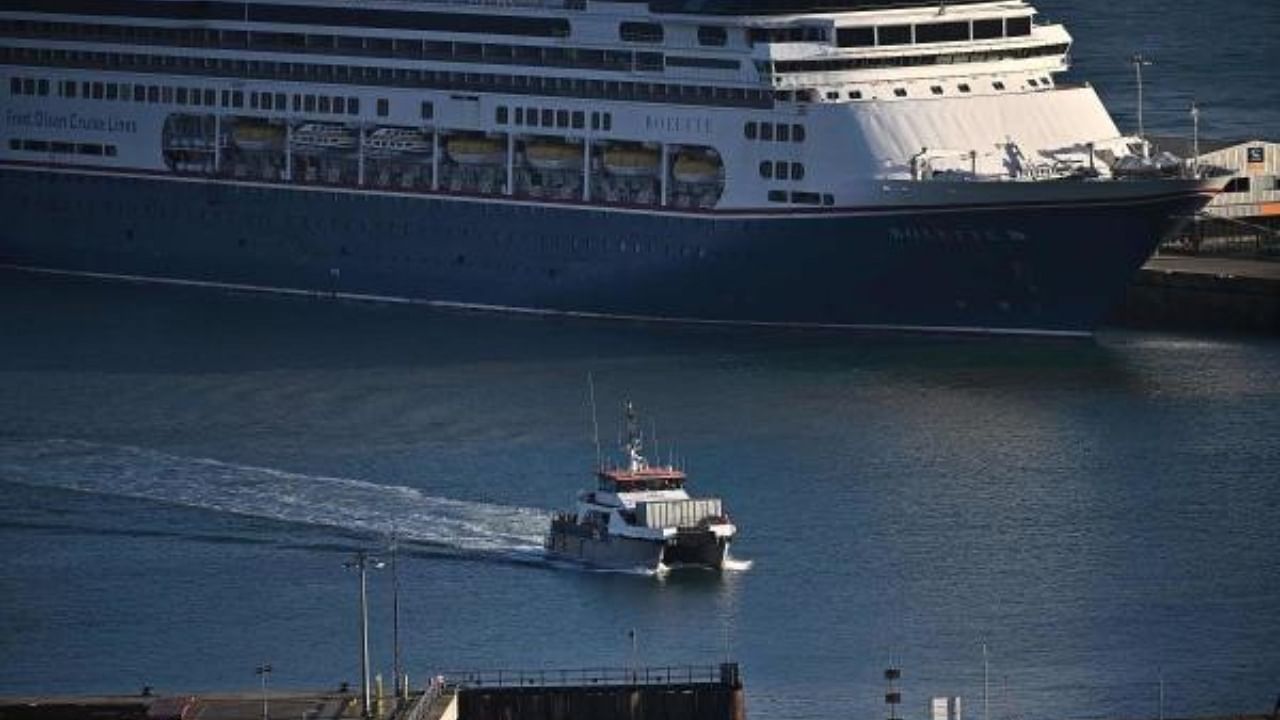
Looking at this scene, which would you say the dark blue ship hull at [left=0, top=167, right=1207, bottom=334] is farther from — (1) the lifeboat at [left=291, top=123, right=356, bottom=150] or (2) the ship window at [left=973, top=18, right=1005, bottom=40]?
(2) the ship window at [left=973, top=18, right=1005, bottom=40]

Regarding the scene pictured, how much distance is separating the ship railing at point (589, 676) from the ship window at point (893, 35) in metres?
27.4

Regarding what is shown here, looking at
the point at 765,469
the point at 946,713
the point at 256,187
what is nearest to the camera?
the point at 946,713

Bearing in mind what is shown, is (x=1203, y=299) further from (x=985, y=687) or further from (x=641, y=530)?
(x=985, y=687)

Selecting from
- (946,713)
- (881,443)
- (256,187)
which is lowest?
(946,713)

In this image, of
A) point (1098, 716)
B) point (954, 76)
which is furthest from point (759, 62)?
point (1098, 716)

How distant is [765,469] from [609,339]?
13.7 metres

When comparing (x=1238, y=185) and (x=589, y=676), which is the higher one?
(x=1238, y=185)

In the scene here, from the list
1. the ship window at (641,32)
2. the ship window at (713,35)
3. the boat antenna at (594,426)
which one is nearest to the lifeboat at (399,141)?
the ship window at (641,32)

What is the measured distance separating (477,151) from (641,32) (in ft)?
13.7

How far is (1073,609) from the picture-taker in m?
70.8

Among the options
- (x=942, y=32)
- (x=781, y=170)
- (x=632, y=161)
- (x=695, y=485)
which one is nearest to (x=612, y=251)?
(x=632, y=161)

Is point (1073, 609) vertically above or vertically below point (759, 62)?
below

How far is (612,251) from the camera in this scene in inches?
3777

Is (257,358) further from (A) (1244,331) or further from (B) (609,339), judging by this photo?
(A) (1244,331)
